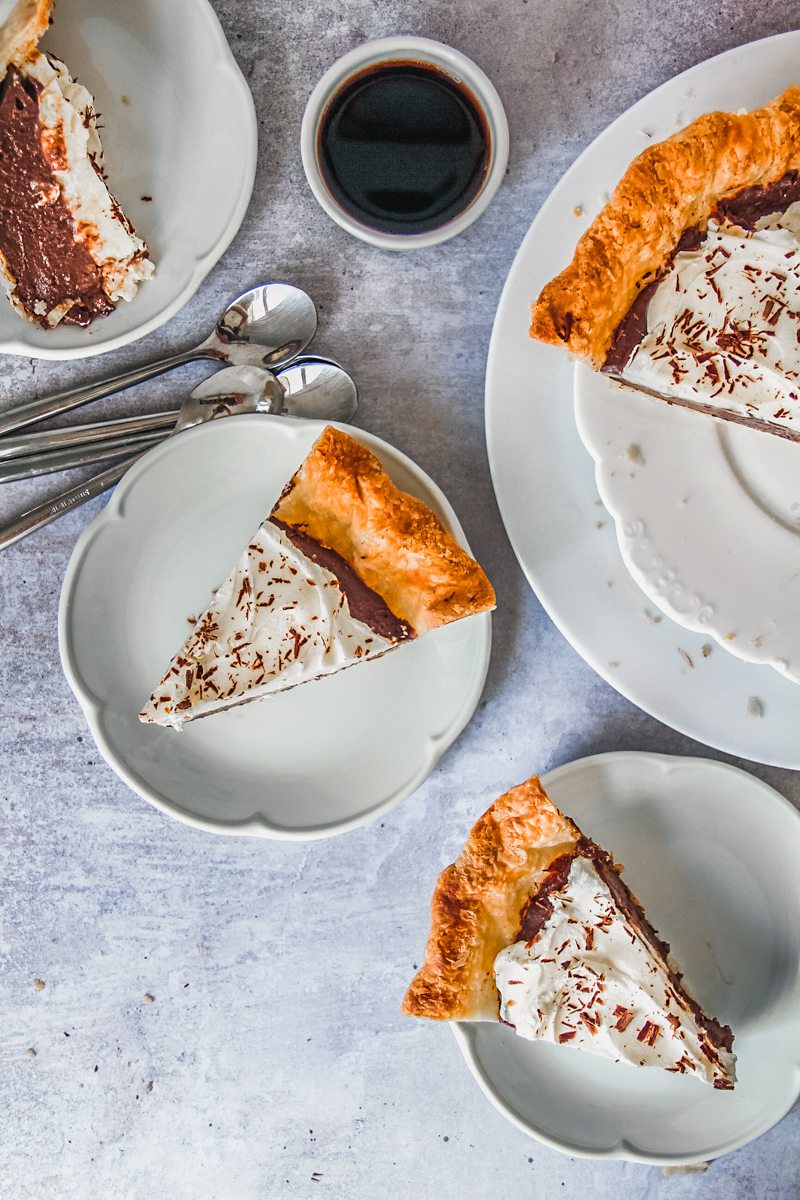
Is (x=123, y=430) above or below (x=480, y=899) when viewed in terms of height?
above

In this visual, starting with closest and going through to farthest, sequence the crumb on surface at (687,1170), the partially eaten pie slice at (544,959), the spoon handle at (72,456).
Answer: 1. the partially eaten pie slice at (544,959)
2. the spoon handle at (72,456)
3. the crumb on surface at (687,1170)

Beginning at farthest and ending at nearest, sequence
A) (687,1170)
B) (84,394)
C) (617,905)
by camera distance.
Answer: (687,1170)
(84,394)
(617,905)

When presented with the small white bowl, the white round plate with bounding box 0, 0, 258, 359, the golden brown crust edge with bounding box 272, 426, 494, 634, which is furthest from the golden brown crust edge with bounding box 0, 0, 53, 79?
the golden brown crust edge with bounding box 272, 426, 494, 634

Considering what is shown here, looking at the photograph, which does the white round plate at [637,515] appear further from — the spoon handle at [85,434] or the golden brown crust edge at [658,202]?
the spoon handle at [85,434]

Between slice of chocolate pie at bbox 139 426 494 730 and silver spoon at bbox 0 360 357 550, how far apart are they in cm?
25

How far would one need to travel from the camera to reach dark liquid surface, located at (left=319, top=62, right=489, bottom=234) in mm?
1751

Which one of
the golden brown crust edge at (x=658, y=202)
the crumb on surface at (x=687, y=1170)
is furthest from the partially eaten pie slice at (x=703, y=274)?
the crumb on surface at (x=687, y=1170)

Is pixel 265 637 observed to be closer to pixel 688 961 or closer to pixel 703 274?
pixel 703 274

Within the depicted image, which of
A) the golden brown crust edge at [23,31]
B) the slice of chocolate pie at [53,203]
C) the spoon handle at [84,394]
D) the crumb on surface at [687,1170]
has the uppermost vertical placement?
the golden brown crust edge at [23,31]

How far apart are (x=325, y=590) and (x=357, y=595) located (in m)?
0.06

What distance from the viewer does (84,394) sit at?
187cm

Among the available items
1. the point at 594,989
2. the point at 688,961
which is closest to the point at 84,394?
the point at 594,989

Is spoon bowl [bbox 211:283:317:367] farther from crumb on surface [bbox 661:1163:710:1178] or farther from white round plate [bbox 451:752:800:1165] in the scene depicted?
crumb on surface [bbox 661:1163:710:1178]

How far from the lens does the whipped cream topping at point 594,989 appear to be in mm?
1745
